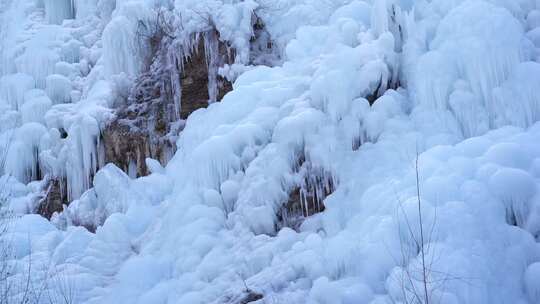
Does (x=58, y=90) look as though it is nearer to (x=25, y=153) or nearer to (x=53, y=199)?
(x=25, y=153)

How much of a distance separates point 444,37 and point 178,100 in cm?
344

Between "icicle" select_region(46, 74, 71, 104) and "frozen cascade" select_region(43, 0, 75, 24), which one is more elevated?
"frozen cascade" select_region(43, 0, 75, 24)

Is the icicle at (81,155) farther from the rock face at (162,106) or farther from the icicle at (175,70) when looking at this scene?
the icicle at (175,70)

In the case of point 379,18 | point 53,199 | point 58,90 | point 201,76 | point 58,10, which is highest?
point 58,10

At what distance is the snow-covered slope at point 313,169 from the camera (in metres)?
4.63

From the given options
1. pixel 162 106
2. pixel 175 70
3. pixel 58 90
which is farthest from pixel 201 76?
pixel 58 90

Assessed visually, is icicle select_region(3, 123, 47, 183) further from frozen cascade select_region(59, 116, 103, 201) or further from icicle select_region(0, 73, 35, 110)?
icicle select_region(0, 73, 35, 110)

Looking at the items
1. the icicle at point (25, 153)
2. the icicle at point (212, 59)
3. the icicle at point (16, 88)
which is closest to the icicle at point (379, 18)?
the icicle at point (212, 59)

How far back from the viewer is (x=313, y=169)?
6.02m

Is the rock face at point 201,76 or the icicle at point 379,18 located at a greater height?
the icicle at point 379,18

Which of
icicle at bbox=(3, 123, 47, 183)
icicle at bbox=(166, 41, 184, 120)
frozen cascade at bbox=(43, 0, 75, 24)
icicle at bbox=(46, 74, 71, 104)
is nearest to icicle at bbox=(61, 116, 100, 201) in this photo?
icicle at bbox=(3, 123, 47, 183)

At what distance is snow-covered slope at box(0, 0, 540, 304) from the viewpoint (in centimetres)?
463

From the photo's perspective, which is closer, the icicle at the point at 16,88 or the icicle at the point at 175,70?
the icicle at the point at 175,70

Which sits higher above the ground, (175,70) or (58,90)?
(175,70)
